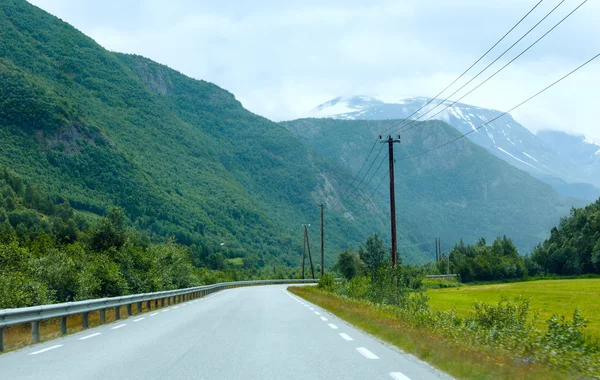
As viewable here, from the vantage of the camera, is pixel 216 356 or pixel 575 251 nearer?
pixel 216 356

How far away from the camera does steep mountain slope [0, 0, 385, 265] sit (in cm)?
13112

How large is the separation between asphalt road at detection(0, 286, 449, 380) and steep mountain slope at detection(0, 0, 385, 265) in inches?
4606

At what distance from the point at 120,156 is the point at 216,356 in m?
134

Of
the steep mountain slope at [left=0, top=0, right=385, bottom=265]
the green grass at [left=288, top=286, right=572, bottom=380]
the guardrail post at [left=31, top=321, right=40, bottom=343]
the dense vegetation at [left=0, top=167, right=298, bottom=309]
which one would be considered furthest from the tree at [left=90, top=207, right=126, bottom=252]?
the steep mountain slope at [left=0, top=0, right=385, bottom=265]

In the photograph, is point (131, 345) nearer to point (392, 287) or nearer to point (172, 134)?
point (392, 287)

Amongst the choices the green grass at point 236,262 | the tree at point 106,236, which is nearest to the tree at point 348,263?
the tree at point 106,236

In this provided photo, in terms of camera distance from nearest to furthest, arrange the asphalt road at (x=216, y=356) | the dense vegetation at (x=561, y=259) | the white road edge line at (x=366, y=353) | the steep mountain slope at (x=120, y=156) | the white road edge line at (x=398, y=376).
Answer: the white road edge line at (x=398, y=376) → the asphalt road at (x=216, y=356) → the white road edge line at (x=366, y=353) → the dense vegetation at (x=561, y=259) → the steep mountain slope at (x=120, y=156)

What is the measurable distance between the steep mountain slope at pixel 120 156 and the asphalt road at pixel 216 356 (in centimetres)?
11699

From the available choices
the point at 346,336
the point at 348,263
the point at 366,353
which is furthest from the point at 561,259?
the point at 366,353

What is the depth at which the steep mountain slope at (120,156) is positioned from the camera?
131 metres

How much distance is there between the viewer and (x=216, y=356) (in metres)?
10.2

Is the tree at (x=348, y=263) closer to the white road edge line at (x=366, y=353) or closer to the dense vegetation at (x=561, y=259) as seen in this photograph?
the dense vegetation at (x=561, y=259)

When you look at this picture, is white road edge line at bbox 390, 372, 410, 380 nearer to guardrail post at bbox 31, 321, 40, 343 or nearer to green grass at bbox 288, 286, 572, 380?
green grass at bbox 288, 286, 572, 380

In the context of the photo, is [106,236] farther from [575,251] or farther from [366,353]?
[575,251]
